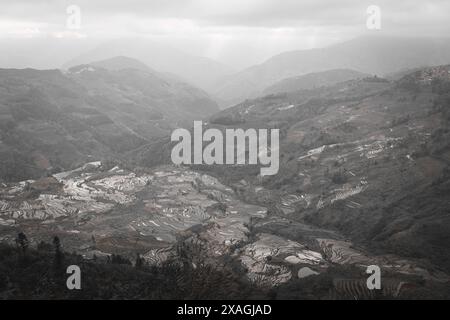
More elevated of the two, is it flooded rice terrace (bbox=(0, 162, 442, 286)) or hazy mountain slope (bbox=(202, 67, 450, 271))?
hazy mountain slope (bbox=(202, 67, 450, 271))

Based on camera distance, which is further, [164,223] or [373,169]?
[373,169]

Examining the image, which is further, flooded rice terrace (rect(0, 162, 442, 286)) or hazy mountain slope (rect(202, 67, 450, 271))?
hazy mountain slope (rect(202, 67, 450, 271))

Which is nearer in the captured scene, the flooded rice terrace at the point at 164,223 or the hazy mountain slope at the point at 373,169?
the flooded rice terrace at the point at 164,223

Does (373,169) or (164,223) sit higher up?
(373,169)

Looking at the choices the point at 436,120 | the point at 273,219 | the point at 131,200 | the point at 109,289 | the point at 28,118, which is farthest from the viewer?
the point at 28,118

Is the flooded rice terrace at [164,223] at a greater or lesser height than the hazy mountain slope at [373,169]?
lesser

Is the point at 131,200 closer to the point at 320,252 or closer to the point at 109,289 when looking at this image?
the point at 320,252

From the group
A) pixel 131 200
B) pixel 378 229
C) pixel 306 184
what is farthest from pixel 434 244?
pixel 131 200
